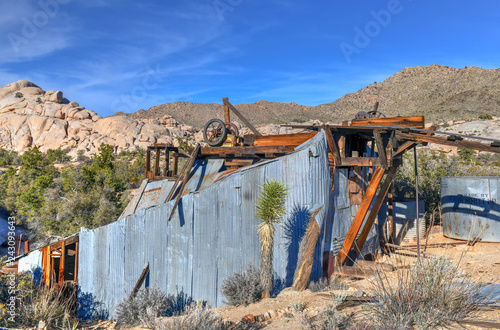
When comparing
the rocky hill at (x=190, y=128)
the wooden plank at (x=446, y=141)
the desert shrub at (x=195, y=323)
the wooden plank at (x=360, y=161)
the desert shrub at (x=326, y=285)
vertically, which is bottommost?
the desert shrub at (x=326, y=285)

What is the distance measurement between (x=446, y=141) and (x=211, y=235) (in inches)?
243

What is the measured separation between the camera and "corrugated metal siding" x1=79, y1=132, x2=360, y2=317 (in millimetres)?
9016

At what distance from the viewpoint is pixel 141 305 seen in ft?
28.2

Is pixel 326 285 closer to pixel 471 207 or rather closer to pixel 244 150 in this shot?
pixel 244 150

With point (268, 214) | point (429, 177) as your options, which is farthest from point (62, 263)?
point (429, 177)

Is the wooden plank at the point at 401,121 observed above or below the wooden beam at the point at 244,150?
above

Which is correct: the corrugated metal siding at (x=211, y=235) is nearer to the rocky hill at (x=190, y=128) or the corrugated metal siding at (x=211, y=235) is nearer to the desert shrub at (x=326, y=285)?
the desert shrub at (x=326, y=285)

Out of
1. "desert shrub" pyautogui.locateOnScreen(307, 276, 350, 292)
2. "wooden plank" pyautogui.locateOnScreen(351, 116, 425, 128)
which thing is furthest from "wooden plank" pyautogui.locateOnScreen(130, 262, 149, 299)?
"wooden plank" pyautogui.locateOnScreen(351, 116, 425, 128)

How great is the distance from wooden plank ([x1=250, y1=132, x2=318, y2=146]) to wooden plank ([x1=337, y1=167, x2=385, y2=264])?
242 centimetres

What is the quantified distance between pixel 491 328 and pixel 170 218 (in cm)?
687

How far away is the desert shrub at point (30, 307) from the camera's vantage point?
8.06 m

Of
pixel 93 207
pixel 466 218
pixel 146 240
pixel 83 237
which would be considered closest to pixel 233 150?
pixel 146 240

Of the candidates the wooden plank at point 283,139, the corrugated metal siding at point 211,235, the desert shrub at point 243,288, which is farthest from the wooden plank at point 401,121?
the desert shrub at point 243,288

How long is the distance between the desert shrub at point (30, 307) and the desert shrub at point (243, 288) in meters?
3.30
